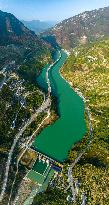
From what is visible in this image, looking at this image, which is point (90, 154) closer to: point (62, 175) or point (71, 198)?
point (62, 175)

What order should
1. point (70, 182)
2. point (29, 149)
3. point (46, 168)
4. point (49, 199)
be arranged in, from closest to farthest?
point (49, 199) < point (70, 182) < point (46, 168) < point (29, 149)

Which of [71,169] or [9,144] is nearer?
[71,169]

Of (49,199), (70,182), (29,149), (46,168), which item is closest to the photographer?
(49,199)

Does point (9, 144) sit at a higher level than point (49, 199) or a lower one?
higher

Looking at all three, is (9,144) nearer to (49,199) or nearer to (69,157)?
(69,157)

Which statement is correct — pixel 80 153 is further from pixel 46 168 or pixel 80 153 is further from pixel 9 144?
pixel 9 144

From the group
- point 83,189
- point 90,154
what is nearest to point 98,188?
point 83,189

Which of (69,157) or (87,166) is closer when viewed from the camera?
(87,166)

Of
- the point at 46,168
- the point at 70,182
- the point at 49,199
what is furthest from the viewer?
the point at 46,168

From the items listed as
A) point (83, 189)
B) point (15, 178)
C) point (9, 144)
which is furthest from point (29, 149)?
point (83, 189)
